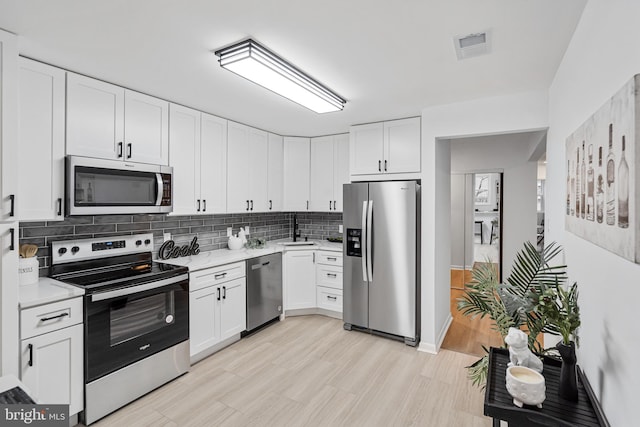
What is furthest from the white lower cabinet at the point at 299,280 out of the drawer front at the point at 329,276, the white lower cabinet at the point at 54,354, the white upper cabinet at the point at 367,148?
the white lower cabinet at the point at 54,354

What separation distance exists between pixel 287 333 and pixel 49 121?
2.92m

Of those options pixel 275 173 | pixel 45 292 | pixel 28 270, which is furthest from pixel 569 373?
pixel 275 173

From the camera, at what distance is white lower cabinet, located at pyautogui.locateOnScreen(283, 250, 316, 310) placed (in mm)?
4164

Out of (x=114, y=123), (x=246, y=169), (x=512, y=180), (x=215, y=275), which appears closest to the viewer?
(x=114, y=123)

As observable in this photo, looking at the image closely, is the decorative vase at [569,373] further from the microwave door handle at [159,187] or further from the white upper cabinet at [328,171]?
the white upper cabinet at [328,171]

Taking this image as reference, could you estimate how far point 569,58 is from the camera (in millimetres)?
1931

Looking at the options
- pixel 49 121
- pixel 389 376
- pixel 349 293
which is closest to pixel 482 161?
pixel 349 293

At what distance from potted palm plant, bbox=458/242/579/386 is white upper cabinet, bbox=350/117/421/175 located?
1.82m

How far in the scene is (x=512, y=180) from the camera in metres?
5.06

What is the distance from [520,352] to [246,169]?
3.25 meters

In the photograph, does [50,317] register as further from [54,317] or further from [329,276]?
[329,276]

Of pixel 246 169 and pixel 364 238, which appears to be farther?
pixel 246 169

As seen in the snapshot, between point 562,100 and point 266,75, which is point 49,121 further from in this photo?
point 562,100

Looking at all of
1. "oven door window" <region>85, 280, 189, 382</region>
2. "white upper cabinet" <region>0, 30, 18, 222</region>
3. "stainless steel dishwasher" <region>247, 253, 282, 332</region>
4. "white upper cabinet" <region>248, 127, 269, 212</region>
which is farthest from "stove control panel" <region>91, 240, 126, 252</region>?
"white upper cabinet" <region>248, 127, 269, 212</region>
